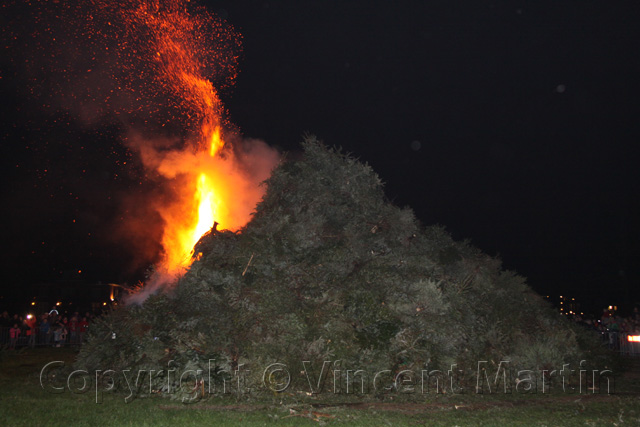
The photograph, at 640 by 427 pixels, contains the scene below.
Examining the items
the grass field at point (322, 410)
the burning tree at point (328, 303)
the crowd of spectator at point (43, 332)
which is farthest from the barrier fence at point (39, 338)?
the grass field at point (322, 410)

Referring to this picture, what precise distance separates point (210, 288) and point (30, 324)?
14.8 meters

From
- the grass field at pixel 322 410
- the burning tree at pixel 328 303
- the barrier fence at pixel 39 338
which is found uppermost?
the burning tree at pixel 328 303

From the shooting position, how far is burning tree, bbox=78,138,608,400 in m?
11.8

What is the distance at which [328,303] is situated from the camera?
493 inches

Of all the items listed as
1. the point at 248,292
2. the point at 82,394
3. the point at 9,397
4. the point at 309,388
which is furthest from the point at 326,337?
the point at 9,397

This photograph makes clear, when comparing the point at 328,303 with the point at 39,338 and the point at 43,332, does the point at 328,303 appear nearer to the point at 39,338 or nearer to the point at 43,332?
the point at 43,332

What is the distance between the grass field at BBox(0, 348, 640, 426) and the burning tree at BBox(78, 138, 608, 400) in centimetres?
128

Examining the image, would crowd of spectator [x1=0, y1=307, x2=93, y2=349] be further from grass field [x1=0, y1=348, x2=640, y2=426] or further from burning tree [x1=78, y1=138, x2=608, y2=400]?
grass field [x1=0, y1=348, x2=640, y2=426]

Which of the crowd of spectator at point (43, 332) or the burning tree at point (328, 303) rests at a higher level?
the burning tree at point (328, 303)

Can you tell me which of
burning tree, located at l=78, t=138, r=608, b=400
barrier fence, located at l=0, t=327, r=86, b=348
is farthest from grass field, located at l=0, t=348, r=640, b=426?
barrier fence, located at l=0, t=327, r=86, b=348

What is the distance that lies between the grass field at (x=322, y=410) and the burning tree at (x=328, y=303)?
128 cm

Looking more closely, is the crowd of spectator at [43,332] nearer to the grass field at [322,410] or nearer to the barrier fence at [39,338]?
the barrier fence at [39,338]

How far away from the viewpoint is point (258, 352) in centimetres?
1144

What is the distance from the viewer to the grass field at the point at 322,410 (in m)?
8.20
